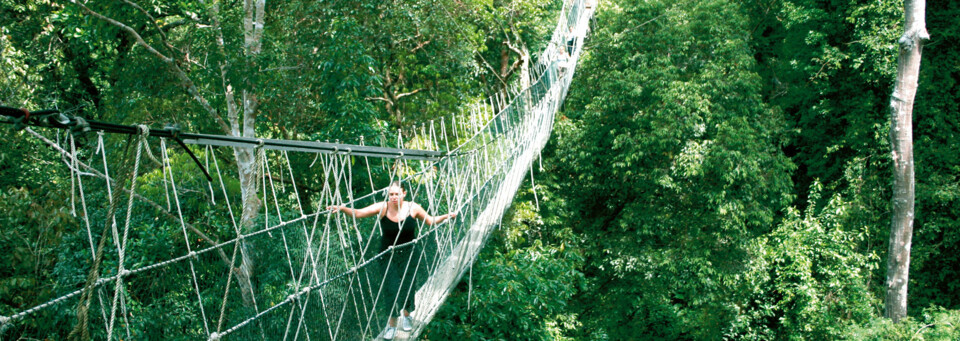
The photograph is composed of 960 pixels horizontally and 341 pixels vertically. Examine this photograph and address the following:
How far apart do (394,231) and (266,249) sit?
45cm

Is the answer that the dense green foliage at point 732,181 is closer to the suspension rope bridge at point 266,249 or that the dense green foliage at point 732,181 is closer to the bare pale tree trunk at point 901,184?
the bare pale tree trunk at point 901,184

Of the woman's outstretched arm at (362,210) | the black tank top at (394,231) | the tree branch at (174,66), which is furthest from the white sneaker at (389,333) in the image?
the tree branch at (174,66)

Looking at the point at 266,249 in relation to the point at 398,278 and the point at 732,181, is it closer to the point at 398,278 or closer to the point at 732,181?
the point at 398,278

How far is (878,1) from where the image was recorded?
719 centimetres

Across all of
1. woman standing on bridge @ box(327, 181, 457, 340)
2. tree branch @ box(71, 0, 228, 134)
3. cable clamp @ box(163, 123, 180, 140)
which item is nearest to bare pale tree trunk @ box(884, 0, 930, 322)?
woman standing on bridge @ box(327, 181, 457, 340)

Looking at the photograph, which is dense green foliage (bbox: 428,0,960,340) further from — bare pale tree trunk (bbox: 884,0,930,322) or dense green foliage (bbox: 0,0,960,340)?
bare pale tree trunk (bbox: 884,0,930,322)

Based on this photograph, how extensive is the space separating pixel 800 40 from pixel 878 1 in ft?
4.83

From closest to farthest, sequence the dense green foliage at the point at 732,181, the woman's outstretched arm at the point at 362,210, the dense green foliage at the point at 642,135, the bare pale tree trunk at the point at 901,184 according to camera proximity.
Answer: the woman's outstretched arm at the point at 362,210, the dense green foliage at the point at 642,135, the bare pale tree trunk at the point at 901,184, the dense green foliage at the point at 732,181

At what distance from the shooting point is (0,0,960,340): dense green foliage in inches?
207

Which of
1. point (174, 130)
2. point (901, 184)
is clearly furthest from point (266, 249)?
point (901, 184)

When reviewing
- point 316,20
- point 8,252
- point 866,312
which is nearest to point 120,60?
point 316,20

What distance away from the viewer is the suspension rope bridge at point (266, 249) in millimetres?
1649

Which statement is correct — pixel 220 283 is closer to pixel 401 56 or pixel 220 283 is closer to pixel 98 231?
pixel 98 231

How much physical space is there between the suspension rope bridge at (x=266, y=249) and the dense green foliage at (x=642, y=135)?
0.57 metres
